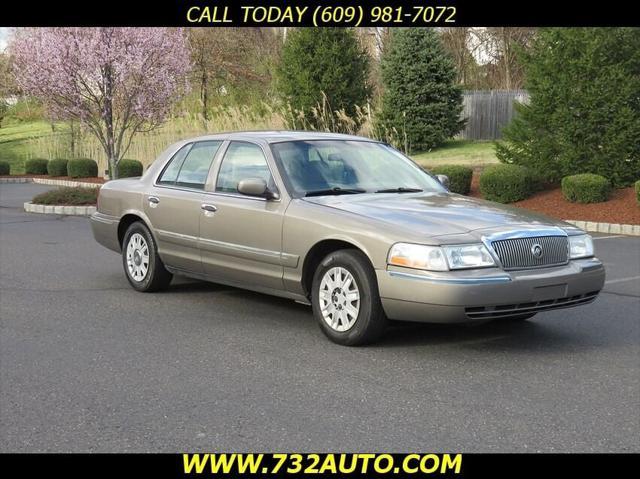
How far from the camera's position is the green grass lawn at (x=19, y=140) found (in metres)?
39.2

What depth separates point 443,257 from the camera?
5.95 m

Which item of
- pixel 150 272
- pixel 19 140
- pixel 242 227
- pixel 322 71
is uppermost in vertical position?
pixel 322 71

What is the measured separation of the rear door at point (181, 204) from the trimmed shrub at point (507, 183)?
10.7 m

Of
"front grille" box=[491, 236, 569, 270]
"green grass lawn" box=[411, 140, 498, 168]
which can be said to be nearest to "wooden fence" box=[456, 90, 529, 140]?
"green grass lawn" box=[411, 140, 498, 168]

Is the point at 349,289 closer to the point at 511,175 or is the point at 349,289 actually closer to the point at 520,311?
the point at 520,311

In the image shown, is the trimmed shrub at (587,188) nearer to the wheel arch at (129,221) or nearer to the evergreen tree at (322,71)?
the wheel arch at (129,221)

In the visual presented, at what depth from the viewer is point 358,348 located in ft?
20.8

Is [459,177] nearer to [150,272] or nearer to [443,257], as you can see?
[150,272]

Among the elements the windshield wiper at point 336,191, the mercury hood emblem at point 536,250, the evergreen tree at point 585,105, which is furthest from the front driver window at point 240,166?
the evergreen tree at point 585,105

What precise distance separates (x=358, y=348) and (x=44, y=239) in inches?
325

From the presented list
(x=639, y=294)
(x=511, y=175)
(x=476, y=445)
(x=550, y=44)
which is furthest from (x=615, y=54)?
(x=476, y=445)

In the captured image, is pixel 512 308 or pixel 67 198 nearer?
pixel 512 308

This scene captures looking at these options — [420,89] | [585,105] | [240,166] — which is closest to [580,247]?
[240,166]

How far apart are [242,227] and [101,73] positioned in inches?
556
